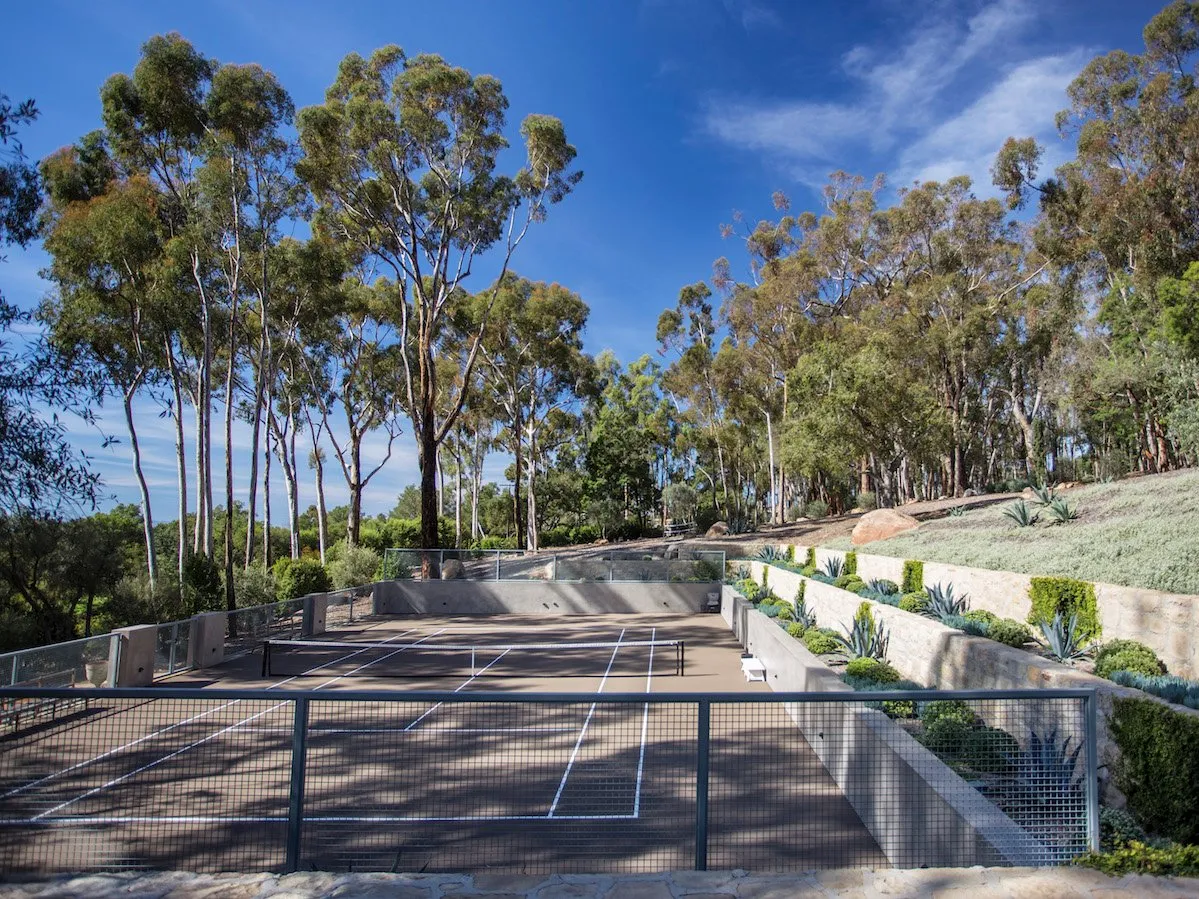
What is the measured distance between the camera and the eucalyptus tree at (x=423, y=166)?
25062mm

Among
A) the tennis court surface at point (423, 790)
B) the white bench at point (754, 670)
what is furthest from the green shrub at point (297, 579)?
the white bench at point (754, 670)

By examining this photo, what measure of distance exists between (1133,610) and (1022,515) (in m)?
7.65

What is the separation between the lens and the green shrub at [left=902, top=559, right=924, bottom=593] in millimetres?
12820

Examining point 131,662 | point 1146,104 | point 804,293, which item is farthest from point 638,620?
point 1146,104

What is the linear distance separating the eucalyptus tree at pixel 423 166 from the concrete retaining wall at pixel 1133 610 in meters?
19.3

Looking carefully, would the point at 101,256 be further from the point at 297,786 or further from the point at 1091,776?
the point at 1091,776

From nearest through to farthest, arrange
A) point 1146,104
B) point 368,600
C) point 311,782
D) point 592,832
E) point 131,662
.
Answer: point 592,832 < point 311,782 < point 131,662 < point 368,600 < point 1146,104

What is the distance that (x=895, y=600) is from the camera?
1201 centimetres

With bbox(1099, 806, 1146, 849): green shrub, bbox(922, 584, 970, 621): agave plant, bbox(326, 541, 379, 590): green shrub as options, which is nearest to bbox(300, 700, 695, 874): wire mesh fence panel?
bbox(1099, 806, 1146, 849): green shrub

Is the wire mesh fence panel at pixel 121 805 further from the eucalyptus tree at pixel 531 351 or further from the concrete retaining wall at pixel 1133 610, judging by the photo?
the eucalyptus tree at pixel 531 351

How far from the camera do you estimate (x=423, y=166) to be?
26.7m

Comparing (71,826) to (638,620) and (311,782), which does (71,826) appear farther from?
(638,620)

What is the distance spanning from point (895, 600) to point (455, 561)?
16544 millimetres

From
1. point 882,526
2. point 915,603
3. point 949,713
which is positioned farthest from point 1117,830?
point 882,526
